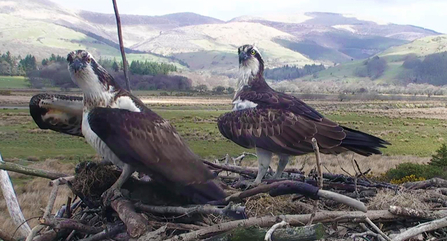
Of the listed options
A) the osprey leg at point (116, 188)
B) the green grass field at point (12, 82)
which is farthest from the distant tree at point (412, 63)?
the osprey leg at point (116, 188)

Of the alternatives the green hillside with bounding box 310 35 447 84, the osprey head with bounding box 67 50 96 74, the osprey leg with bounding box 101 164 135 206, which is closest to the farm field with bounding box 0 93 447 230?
the osprey head with bounding box 67 50 96 74

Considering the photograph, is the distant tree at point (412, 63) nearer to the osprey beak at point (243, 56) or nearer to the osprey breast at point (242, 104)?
the osprey beak at point (243, 56)

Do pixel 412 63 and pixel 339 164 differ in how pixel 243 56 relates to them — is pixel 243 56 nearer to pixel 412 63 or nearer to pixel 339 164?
pixel 339 164

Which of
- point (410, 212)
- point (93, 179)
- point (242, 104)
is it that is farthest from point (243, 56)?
point (410, 212)

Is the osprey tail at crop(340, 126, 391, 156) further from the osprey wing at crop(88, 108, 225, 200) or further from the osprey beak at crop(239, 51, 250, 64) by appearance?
the osprey wing at crop(88, 108, 225, 200)

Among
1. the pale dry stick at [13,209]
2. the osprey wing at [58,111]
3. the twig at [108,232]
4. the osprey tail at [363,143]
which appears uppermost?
the osprey wing at [58,111]

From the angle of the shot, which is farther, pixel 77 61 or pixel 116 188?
pixel 77 61
